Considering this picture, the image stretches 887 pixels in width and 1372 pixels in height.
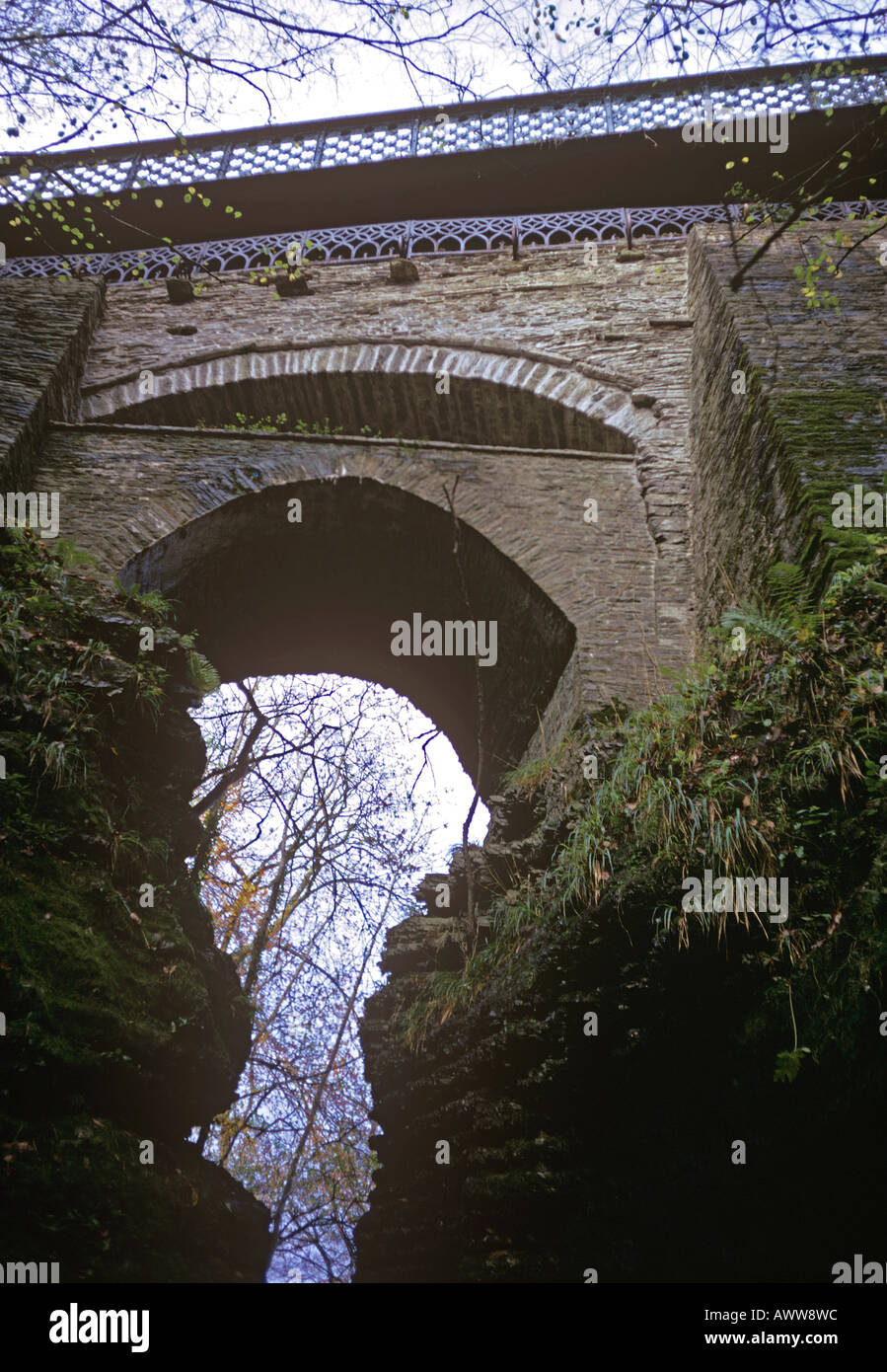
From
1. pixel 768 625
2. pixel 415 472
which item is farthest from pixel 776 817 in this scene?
pixel 415 472

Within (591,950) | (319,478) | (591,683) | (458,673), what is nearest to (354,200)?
(319,478)

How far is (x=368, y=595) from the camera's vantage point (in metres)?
8.45

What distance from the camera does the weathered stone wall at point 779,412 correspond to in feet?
19.1

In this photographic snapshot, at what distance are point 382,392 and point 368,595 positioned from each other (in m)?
2.34

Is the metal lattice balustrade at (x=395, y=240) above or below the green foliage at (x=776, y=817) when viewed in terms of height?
above

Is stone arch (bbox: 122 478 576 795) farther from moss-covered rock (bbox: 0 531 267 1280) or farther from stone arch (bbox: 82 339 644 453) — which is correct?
stone arch (bbox: 82 339 644 453)

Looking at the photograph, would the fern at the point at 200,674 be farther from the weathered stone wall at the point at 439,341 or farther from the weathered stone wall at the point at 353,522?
the weathered stone wall at the point at 439,341

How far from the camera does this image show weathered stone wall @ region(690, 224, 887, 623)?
5.82 m

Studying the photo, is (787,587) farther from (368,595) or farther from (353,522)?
(368,595)

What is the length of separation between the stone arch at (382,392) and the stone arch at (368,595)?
201cm

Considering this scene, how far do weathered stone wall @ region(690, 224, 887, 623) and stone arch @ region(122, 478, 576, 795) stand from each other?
4.60ft

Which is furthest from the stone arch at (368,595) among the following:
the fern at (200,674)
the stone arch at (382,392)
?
the stone arch at (382,392)

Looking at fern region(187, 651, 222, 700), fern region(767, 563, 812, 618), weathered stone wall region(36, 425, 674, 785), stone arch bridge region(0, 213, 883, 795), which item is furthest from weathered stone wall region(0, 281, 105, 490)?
fern region(767, 563, 812, 618)

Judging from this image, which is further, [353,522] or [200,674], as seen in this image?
[353,522]
